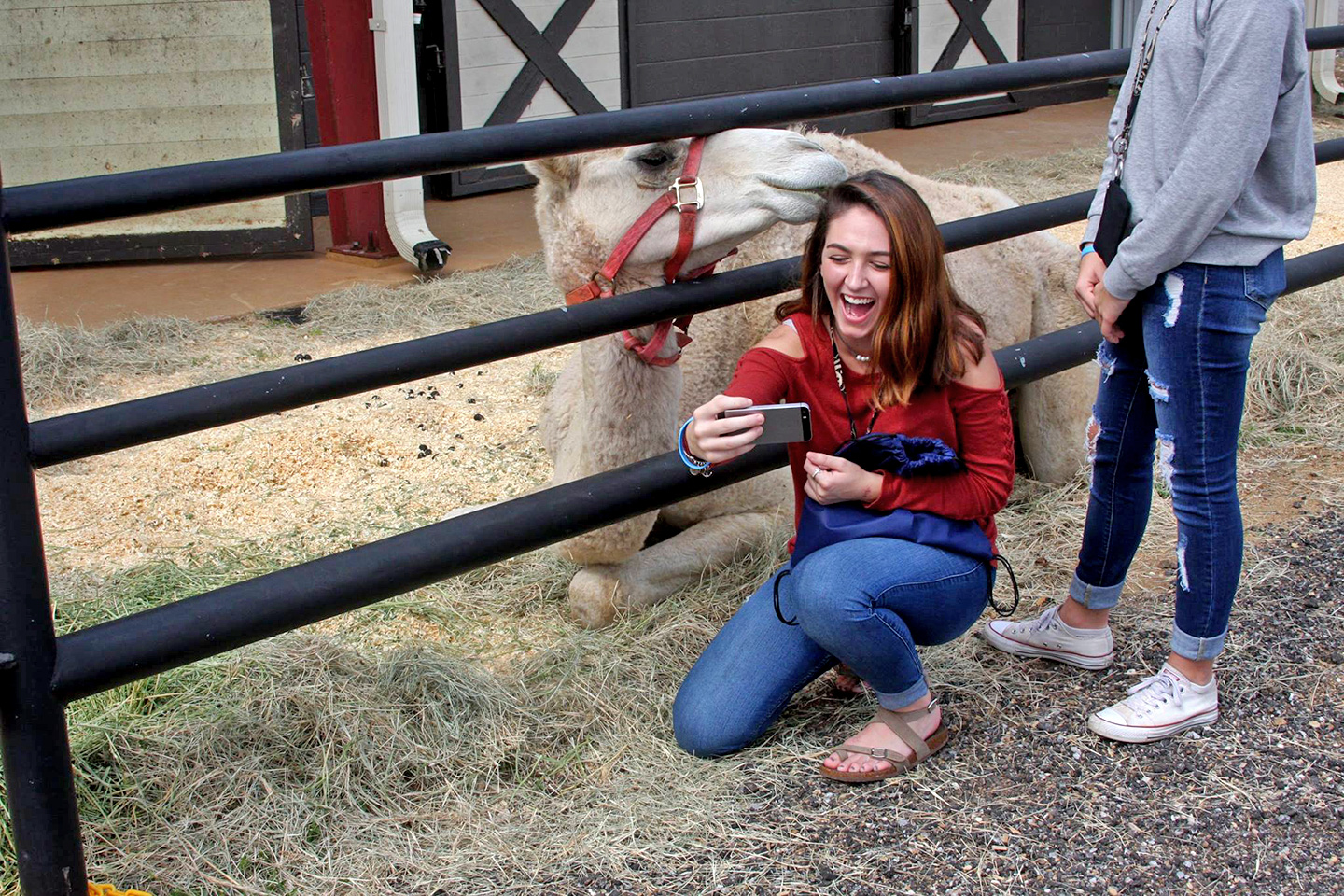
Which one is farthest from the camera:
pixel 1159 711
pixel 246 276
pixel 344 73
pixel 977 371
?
pixel 246 276

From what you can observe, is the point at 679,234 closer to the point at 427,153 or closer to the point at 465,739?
the point at 427,153

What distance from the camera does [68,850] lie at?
1.98 m

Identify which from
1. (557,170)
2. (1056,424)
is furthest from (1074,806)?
(1056,424)

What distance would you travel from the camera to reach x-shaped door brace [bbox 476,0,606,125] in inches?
346

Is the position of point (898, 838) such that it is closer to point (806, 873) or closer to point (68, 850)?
point (806, 873)

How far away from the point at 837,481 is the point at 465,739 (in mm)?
926

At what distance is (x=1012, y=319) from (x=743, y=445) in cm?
243

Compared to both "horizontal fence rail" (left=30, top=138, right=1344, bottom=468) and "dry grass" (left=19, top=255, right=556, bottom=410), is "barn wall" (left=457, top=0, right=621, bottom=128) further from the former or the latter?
"horizontal fence rail" (left=30, top=138, right=1344, bottom=468)

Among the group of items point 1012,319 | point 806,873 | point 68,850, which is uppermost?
point 1012,319

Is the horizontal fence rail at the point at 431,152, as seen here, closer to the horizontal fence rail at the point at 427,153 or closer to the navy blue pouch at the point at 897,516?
the horizontal fence rail at the point at 427,153

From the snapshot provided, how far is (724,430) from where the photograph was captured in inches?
88.6

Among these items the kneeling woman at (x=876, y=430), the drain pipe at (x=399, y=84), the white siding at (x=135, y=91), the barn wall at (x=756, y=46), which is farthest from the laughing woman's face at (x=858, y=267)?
the barn wall at (x=756, y=46)

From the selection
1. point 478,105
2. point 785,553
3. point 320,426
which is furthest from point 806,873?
point 478,105

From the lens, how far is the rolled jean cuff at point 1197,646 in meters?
2.63
